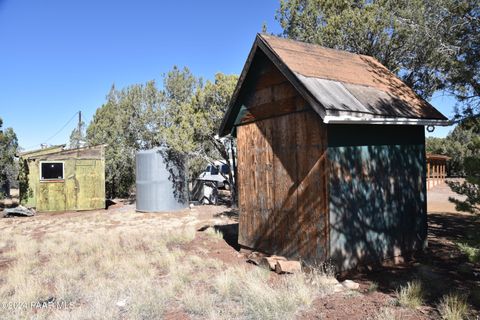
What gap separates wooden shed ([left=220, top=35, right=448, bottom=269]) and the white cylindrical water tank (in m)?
10.2

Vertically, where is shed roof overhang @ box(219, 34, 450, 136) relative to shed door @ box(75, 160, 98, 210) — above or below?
above

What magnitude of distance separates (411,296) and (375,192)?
7.37ft

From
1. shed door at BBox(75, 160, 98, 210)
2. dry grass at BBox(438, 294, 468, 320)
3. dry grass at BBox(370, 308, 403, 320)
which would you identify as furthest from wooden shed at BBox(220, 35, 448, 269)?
shed door at BBox(75, 160, 98, 210)

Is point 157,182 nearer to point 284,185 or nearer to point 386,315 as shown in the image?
point 284,185

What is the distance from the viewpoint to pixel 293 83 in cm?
681

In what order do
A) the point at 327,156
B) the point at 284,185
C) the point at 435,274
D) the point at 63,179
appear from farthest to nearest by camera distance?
the point at 63,179 → the point at 284,185 → the point at 435,274 → the point at 327,156

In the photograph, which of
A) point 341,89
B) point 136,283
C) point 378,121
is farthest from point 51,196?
point 378,121

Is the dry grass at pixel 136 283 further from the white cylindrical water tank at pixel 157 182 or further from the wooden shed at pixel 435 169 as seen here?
the wooden shed at pixel 435 169

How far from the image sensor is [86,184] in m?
19.6

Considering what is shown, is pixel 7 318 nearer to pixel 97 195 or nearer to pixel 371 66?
pixel 371 66

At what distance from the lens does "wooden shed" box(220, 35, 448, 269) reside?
651 cm

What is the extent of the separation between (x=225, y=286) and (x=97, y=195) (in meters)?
15.5

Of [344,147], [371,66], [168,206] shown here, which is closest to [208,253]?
[344,147]

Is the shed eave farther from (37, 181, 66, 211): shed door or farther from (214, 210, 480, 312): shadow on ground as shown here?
(37, 181, 66, 211): shed door
